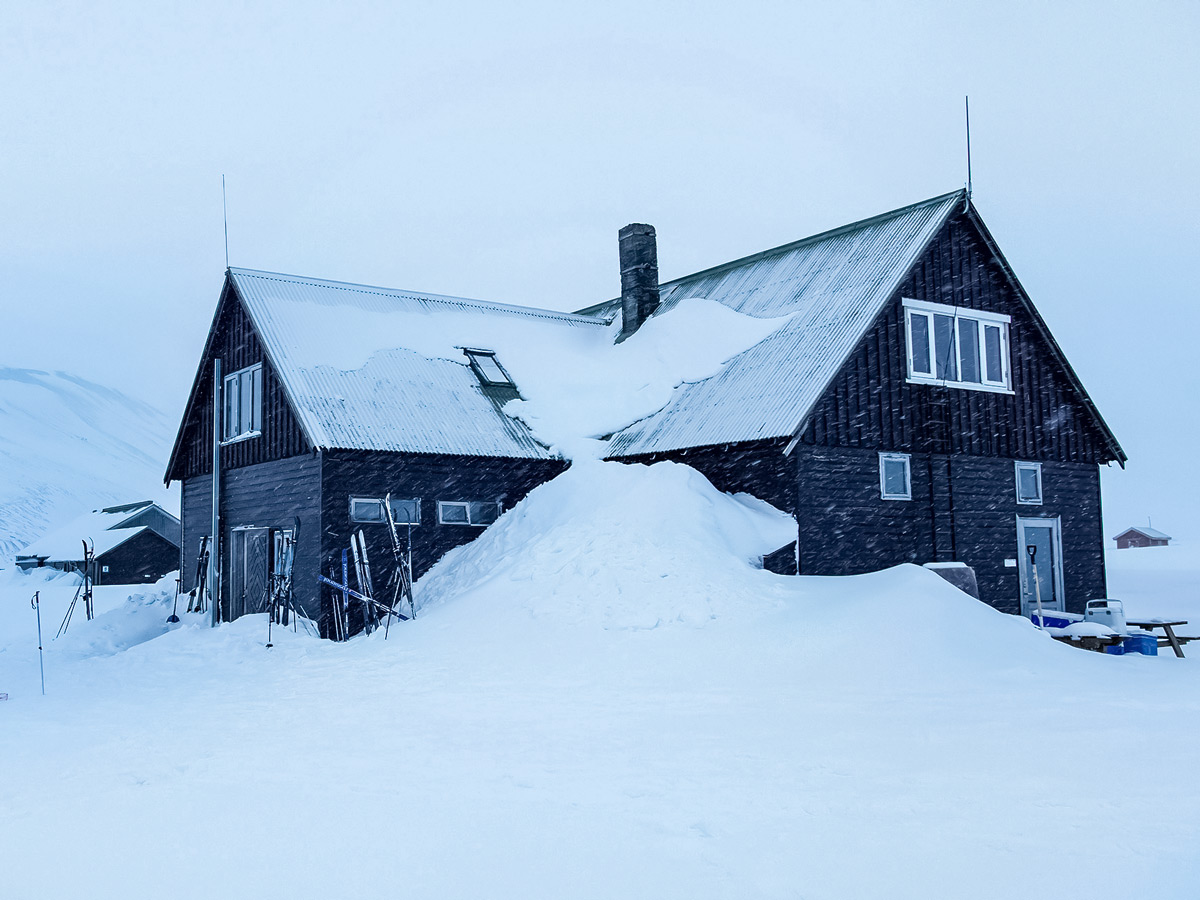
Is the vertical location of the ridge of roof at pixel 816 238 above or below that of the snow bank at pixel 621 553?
above

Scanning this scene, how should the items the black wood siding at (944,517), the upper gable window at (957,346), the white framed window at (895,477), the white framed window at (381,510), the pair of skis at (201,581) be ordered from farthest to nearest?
the pair of skis at (201,581) → the upper gable window at (957,346) → the white framed window at (381,510) → the white framed window at (895,477) → the black wood siding at (944,517)

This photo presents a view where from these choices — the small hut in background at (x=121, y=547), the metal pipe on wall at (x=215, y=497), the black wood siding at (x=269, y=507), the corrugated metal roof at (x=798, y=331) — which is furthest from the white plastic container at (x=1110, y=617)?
the small hut in background at (x=121, y=547)

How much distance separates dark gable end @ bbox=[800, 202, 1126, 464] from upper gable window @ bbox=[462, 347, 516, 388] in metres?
8.33

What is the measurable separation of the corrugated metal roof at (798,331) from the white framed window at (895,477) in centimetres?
241

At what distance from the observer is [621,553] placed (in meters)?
17.9

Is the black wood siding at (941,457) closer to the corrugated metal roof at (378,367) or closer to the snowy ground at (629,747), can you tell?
the snowy ground at (629,747)

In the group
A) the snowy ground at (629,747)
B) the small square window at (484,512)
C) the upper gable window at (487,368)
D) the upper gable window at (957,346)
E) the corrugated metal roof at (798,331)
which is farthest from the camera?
the upper gable window at (487,368)

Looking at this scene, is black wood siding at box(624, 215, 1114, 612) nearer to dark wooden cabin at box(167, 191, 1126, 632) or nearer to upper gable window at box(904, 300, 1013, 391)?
dark wooden cabin at box(167, 191, 1126, 632)

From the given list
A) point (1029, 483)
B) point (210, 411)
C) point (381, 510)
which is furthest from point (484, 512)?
point (1029, 483)

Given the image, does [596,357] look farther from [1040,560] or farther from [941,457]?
[1040,560]

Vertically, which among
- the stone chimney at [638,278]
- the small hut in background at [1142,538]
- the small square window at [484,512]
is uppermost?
the stone chimney at [638,278]

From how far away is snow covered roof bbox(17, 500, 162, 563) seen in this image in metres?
57.3

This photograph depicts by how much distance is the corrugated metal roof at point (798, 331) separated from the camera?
2061cm

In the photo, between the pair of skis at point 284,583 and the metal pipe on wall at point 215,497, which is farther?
the metal pipe on wall at point 215,497
